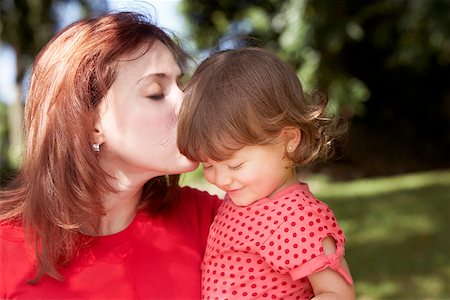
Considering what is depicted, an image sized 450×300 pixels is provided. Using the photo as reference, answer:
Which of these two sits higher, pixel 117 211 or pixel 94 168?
pixel 94 168

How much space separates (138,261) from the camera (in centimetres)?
237

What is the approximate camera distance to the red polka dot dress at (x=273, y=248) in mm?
2029

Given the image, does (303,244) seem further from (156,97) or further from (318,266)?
(156,97)

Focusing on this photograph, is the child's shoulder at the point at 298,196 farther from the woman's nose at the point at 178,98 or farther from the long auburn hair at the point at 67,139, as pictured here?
the long auburn hair at the point at 67,139

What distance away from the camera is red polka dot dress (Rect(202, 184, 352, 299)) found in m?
2.03

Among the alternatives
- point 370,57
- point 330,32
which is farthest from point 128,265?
point 370,57

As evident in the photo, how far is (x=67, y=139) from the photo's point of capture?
92.8 inches

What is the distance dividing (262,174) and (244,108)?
205 millimetres

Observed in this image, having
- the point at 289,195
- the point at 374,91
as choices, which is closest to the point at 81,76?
the point at 289,195

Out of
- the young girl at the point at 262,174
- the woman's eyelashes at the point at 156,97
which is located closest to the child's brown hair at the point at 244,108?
the young girl at the point at 262,174

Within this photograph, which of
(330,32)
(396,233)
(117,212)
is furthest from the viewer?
(330,32)

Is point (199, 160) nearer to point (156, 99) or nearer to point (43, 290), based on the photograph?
point (156, 99)

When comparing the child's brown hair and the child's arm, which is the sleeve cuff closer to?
the child's arm

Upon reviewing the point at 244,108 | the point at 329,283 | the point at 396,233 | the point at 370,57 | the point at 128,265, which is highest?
the point at 244,108
